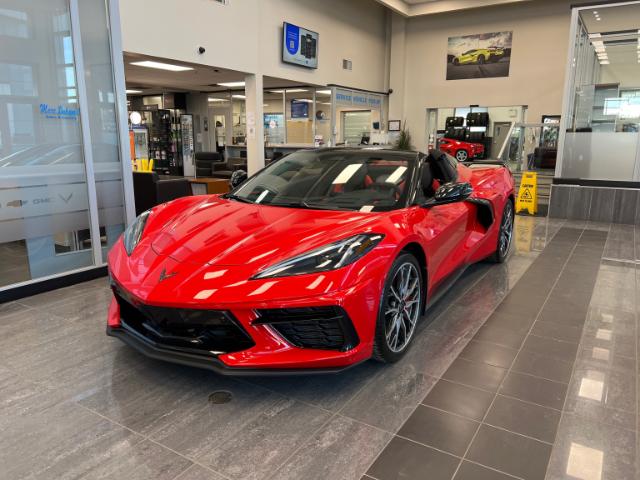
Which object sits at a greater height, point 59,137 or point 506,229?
point 59,137

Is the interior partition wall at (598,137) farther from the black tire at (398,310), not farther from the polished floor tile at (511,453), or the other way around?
the polished floor tile at (511,453)

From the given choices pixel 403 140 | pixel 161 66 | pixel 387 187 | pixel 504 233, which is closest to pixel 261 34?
pixel 161 66

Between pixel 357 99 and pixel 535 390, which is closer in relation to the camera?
pixel 535 390

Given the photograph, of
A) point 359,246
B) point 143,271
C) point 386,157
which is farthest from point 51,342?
point 386,157

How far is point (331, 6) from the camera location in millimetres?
10852

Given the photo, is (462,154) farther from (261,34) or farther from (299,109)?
(261,34)

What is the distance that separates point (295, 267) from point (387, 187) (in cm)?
105

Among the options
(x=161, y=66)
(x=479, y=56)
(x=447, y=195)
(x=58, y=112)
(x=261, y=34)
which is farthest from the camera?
(x=479, y=56)

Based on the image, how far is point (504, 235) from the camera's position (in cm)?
459

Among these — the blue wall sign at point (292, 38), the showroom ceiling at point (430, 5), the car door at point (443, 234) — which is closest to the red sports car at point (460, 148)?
the showroom ceiling at point (430, 5)

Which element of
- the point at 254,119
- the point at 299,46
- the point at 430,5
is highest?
the point at 430,5

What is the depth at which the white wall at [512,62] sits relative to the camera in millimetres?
11320

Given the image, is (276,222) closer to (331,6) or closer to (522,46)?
(331,6)

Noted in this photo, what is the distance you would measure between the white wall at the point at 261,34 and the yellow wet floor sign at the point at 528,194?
17.0ft
